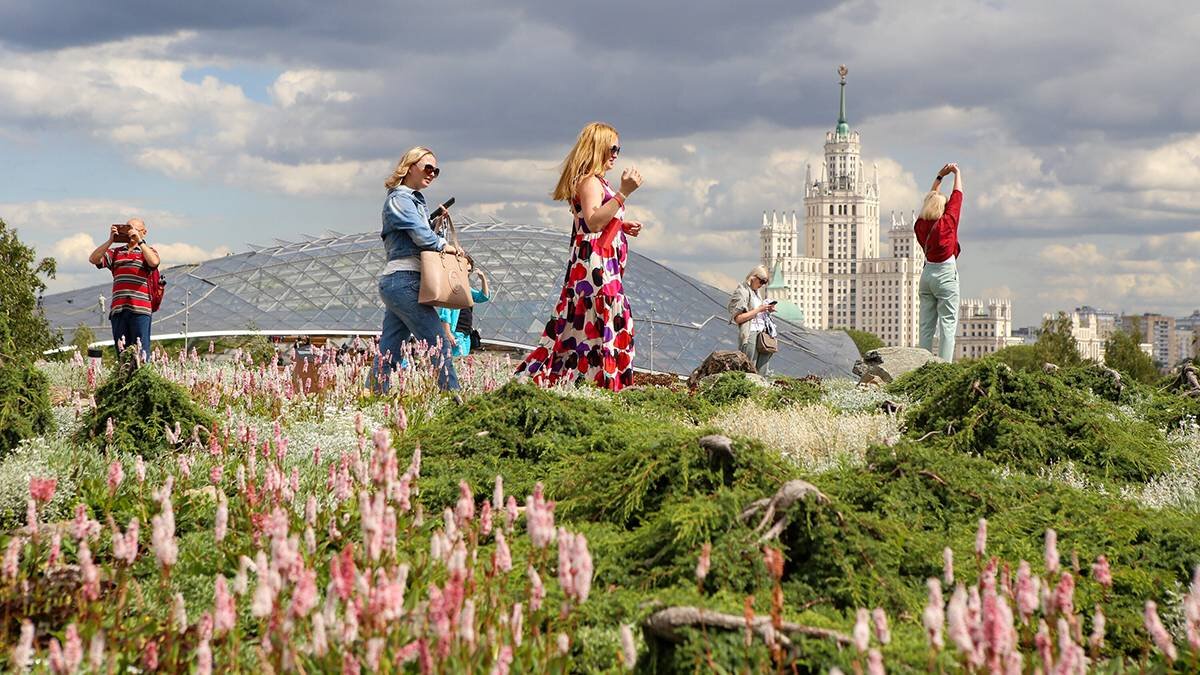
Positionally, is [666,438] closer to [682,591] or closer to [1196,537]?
[682,591]

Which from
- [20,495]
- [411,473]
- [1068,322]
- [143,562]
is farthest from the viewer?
[1068,322]

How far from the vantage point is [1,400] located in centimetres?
625

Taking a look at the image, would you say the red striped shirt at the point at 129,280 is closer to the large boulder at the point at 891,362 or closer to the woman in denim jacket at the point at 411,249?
the woman in denim jacket at the point at 411,249

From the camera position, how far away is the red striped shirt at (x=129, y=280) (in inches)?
529

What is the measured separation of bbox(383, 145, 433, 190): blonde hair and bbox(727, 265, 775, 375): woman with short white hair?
658cm

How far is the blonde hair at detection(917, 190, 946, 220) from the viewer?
15.5 meters

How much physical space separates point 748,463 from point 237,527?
203 cm

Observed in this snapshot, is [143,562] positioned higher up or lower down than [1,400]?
lower down

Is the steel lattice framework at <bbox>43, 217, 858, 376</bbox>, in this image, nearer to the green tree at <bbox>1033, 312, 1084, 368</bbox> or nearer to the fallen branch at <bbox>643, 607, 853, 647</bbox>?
the green tree at <bbox>1033, 312, 1084, 368</bbox>

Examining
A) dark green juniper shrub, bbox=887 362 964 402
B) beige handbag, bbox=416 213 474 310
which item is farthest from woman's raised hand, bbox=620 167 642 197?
dark green juniper shrub, bbox=887 362 964 402

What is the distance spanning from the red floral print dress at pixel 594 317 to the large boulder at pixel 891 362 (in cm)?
575

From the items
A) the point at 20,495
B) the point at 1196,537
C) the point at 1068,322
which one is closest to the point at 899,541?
the point at 1196,537

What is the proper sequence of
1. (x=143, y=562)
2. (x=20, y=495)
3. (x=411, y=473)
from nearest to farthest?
(x=411, y=473), (x=143, y=562), (x=20, y=495)

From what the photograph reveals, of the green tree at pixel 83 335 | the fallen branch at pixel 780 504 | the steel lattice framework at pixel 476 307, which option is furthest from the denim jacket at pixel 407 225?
the steel lattice framework at pixel 476 307
